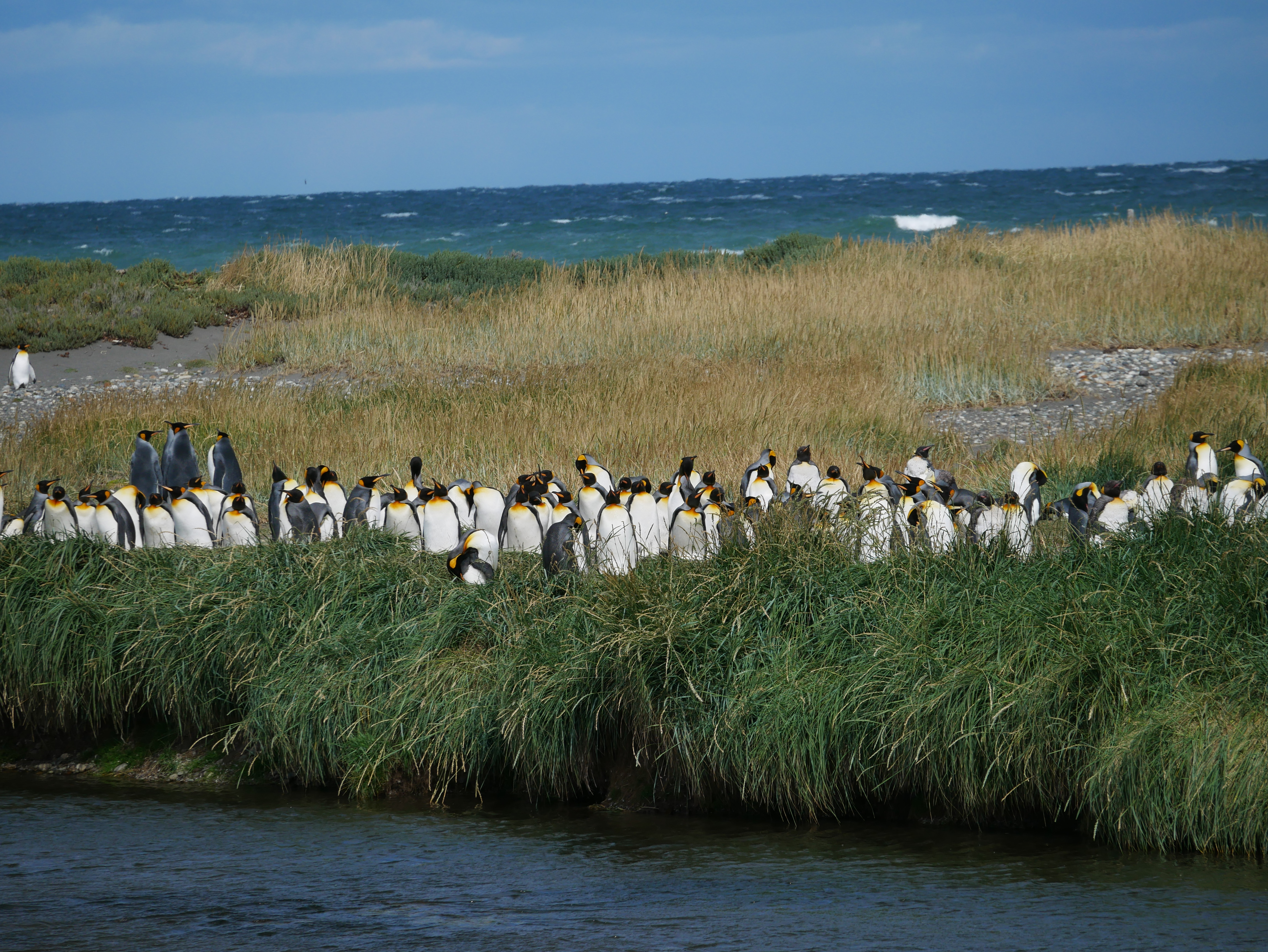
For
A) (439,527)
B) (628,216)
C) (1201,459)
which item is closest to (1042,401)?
(1201,459)

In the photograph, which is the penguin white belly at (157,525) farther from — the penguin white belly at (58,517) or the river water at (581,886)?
the river water at (581,886)

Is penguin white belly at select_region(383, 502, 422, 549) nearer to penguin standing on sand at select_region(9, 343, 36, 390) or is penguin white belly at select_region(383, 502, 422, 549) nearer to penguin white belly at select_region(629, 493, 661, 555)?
penguin white belly at select_region(629, 493, 661, 555)

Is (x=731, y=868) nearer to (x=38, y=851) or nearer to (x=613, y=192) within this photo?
(x=38, y=851)

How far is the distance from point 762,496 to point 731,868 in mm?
3690

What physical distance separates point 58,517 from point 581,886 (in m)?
5.21

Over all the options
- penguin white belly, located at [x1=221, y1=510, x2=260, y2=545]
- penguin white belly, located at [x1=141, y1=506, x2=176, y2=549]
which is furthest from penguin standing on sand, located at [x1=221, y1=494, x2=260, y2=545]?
penguin white belly, located at [x1=141, y1=506, x2=176, y2=549]

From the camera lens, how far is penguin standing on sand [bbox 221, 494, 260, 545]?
822 cm

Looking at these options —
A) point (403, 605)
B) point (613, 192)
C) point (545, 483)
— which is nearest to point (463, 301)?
point (545, 483)

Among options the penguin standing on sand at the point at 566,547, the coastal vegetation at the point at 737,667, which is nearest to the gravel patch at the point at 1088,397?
the coastal vegetation at the point at 737,667

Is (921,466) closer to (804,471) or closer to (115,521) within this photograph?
(804,471)

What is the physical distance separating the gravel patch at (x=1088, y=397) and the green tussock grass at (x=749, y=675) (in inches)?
237

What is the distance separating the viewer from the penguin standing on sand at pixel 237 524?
324 inches

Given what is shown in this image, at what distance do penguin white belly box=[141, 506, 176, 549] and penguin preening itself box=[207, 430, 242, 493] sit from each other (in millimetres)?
1719

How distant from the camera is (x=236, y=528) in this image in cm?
830
